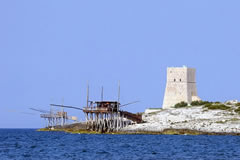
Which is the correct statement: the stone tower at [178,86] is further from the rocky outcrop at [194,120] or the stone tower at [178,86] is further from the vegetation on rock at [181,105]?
the rocky outcrop at [194,120]

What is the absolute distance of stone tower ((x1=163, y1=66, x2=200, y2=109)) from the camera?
112688 millimetres

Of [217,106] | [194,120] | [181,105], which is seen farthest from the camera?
[181,105]

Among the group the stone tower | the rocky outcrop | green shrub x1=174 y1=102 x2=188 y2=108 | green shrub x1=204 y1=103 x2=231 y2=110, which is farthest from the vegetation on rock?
green shrub x1=204 y1=103 x2=231 y2=110

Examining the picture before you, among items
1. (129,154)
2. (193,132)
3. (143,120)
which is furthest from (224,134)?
(129,154)

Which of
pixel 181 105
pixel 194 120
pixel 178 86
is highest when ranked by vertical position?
pixel 178 86

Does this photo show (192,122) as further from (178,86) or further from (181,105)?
(178,86)

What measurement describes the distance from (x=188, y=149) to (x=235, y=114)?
37.0 metres

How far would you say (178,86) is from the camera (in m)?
113

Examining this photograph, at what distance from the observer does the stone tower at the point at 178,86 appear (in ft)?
370

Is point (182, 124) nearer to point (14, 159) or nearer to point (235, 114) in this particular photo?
point (235, 114)

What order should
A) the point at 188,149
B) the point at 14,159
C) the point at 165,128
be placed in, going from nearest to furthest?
the point at 14,159 < the point at 188,149 < the point at 165,128

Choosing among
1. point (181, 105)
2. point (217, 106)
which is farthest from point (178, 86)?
point (217, 106)

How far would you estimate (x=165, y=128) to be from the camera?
8025cm

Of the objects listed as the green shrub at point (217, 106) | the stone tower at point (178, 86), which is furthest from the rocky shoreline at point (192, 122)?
the stone tower at point (178, 86)
